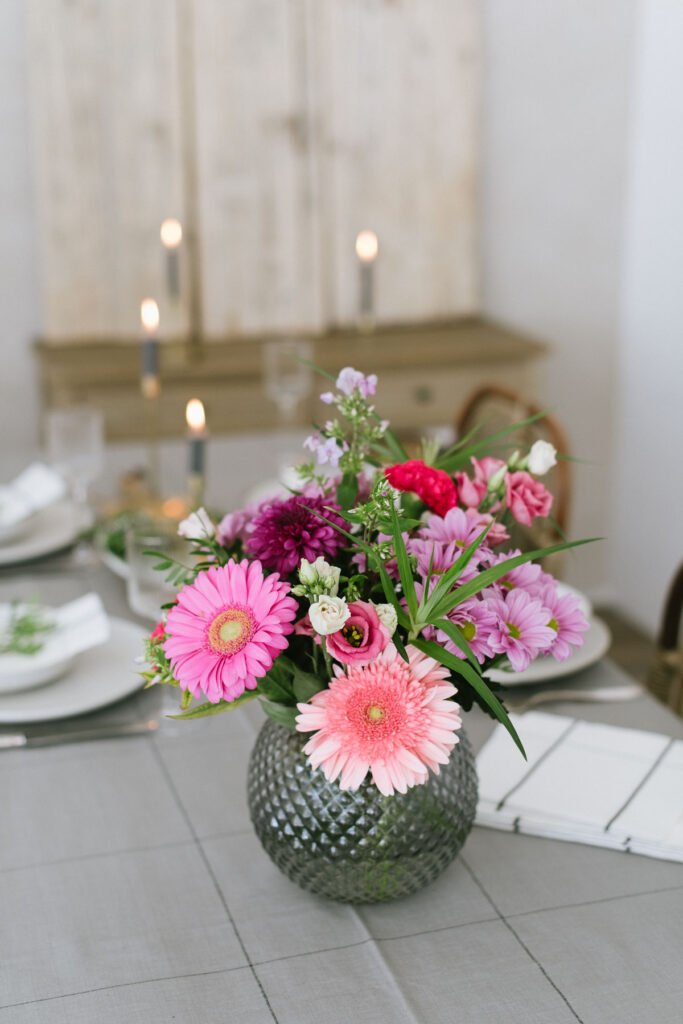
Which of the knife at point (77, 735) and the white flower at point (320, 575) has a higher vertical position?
the white flower at point (320, 575)

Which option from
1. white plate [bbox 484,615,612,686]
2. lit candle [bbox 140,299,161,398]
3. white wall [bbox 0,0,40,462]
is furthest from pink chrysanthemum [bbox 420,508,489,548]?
white wall [bbox 0,0,40,462]

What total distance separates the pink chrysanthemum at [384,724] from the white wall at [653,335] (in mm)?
2285

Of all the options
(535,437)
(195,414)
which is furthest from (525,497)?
(535,437)

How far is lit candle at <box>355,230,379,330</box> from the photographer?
2533 millimetres

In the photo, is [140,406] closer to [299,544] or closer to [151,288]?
[151,288]

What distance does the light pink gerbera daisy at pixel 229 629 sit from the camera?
88cm

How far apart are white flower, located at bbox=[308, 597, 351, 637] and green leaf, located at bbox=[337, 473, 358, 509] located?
0.16m

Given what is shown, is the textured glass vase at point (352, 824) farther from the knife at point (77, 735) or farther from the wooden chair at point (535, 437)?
the wooden chair at point (535, 437)

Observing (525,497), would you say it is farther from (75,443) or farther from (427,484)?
(75,443)

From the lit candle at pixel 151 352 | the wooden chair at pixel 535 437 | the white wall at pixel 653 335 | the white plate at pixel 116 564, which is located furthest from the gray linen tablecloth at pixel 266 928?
the white wall at pixel 653 335

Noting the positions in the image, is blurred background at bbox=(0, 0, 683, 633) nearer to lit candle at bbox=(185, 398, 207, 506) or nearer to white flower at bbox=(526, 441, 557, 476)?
lit candle at bbox=(185, 398, 207, 506)

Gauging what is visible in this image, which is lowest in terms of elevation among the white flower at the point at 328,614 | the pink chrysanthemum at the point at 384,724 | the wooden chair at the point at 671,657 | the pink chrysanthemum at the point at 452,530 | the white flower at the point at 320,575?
the wooden chair at the point at 671,657

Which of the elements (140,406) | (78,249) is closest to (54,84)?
(78,249)

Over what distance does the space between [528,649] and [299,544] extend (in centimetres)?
19
